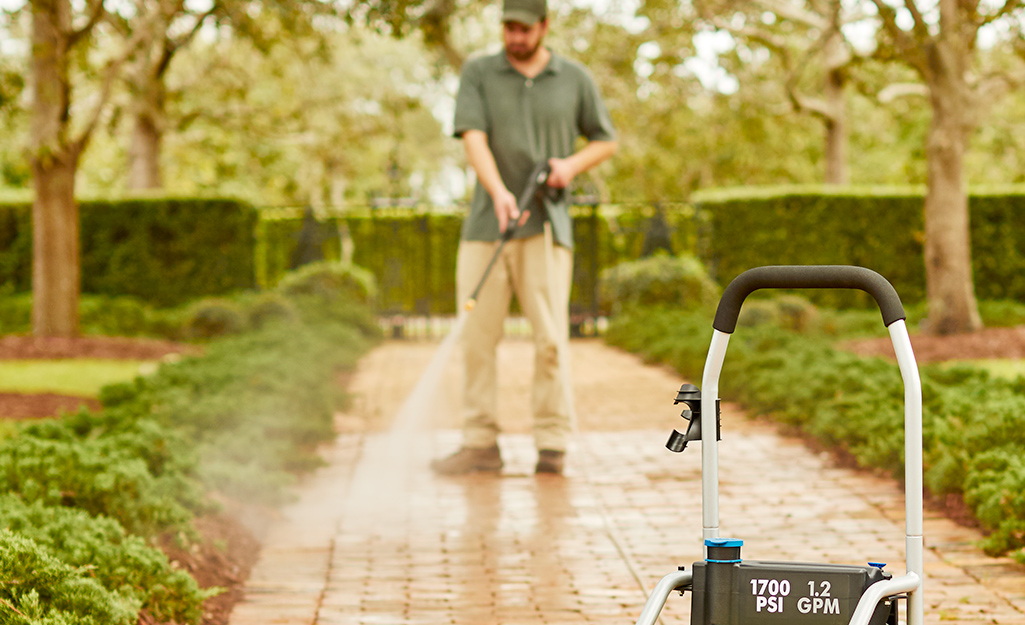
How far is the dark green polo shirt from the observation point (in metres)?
5.54

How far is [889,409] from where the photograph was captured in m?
5.80

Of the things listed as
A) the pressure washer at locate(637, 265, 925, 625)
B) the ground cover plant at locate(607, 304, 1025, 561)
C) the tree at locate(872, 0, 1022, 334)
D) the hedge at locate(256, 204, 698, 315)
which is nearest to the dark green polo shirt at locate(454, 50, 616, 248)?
the ground cover plant at locate(607, 304, 1025, 561)

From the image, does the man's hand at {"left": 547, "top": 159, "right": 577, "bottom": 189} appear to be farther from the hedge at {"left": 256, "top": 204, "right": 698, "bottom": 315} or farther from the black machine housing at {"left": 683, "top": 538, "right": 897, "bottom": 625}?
the hedge at {"left": 256, "top": 204, "right": 698, "bottom": 315}

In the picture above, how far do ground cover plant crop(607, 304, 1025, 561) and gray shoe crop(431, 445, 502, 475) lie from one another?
1.77 meters

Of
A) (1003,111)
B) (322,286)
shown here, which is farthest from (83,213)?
(1003,111)

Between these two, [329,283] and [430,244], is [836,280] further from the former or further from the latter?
[430,244]

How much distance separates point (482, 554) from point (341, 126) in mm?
A: 20147

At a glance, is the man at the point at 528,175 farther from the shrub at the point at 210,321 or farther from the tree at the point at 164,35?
the shrub at the point at 210,321

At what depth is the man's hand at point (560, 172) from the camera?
5355 millimetres

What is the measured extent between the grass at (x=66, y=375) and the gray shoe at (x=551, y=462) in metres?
4.06

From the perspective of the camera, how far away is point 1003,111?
26.9m

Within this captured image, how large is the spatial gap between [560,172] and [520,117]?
0.41 metres

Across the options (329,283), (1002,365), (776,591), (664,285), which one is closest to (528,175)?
(776,591)

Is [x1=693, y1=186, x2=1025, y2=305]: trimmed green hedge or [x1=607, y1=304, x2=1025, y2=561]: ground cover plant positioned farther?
[x1=693, y1=186, x2=1025, y2=305]: trimmed green hedge
